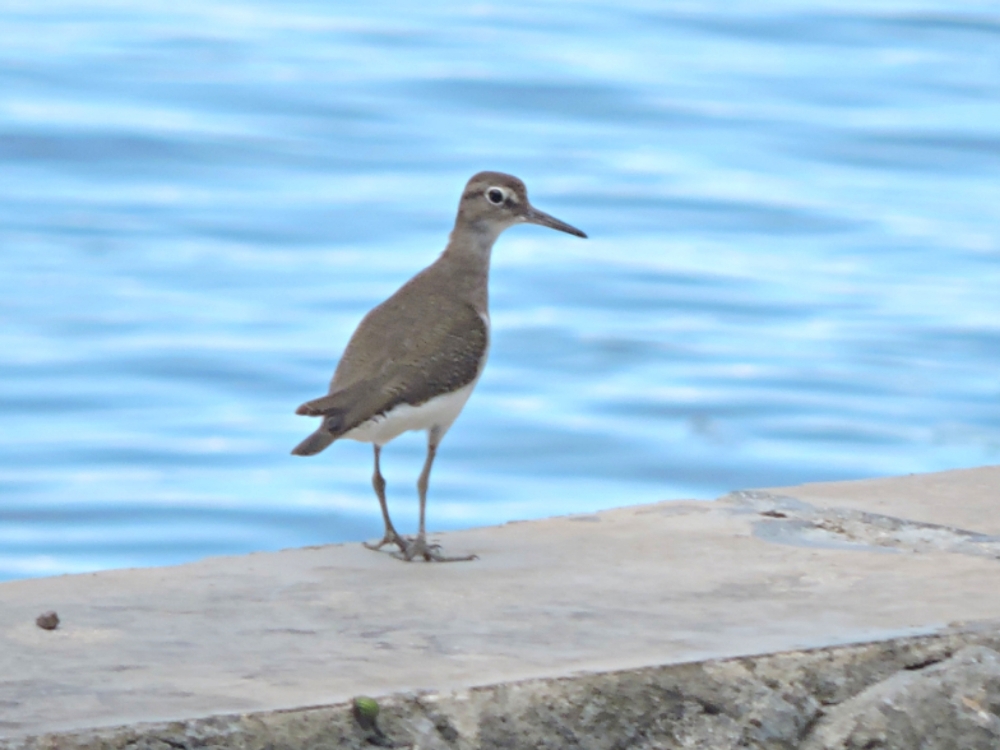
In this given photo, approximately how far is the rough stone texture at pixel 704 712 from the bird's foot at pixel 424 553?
3.85 ft

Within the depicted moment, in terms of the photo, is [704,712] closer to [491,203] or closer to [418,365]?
[418,365]

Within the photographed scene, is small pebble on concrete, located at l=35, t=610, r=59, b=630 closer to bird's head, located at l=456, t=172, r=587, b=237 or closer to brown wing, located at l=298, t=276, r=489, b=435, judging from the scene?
brown wing, located at l=298, t=276, r=489, b=435

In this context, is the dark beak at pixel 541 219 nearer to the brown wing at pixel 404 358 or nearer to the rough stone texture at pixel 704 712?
the brown wing at pixel 404 358

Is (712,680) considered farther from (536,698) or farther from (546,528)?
(546,528)

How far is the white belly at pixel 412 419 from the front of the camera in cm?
536

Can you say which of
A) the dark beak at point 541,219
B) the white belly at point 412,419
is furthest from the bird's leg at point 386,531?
the dark beak at point 541,219

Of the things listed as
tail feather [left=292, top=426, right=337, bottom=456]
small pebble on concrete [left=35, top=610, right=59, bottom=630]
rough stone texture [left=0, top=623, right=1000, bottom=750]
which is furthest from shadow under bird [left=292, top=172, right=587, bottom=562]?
rough stone texture [left=0, top=623, right=1000, bottom=750]

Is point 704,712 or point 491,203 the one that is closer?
point 704,712

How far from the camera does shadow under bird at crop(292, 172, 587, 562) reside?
17.4 ft

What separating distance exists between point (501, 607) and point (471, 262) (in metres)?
1.78

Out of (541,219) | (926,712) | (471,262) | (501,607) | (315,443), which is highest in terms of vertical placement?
(541,219)

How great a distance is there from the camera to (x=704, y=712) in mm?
4059

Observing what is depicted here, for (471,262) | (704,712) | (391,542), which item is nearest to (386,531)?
(391,542)

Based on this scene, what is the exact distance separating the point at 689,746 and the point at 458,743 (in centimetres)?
49
